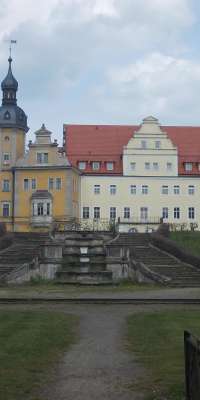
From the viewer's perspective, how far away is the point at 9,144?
230ft

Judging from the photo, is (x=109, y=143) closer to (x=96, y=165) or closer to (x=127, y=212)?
(x=96, y=165)

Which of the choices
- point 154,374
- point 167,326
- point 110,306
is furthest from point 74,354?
point 110,306

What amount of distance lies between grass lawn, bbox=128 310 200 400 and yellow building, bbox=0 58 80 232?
4903 centimetres

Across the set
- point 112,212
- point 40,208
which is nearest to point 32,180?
point 40,208

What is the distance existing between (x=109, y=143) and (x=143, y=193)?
6794 millimetres

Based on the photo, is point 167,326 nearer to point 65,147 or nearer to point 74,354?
point 74,354

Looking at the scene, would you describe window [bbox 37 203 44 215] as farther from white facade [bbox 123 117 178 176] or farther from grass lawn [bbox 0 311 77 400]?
grass lawn [bbox 0 311 77 400]

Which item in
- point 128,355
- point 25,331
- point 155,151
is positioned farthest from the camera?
point 155,151

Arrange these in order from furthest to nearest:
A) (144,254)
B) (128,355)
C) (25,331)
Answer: (144,254), (25,331), (128,355)

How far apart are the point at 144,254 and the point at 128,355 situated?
28.5 meters

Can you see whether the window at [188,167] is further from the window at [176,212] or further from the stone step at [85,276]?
the stone step at [85,276]

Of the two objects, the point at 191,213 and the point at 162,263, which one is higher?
the point at 191,213

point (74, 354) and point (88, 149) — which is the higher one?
point (88, 149)

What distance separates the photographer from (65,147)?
237 ft
